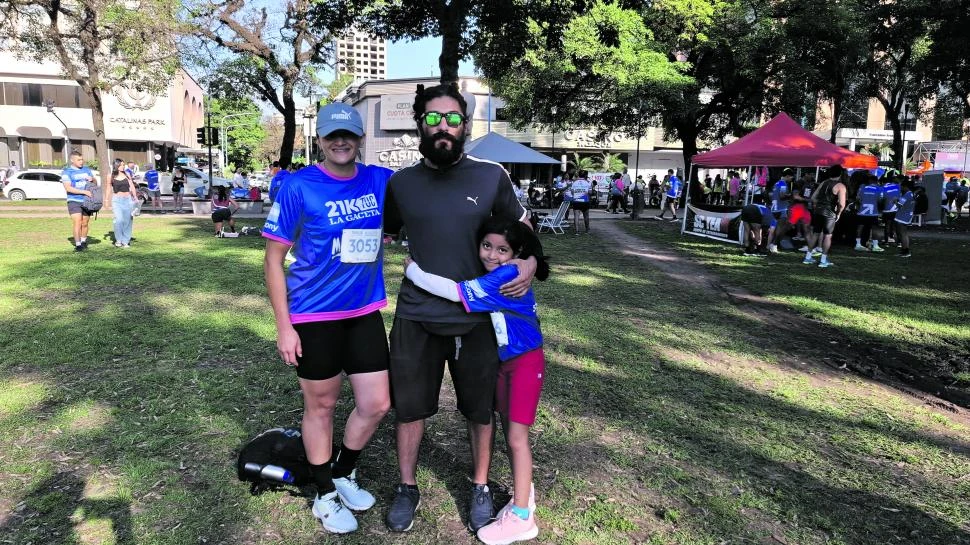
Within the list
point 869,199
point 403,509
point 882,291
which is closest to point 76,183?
point 403,509

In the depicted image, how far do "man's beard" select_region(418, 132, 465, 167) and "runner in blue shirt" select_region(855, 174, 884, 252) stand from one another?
41.6 feet

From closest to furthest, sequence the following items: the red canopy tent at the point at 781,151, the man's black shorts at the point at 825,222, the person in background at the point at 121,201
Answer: the man's black shorts at the point at 825,222
the person in background at the point at 121,201
the red canopy tent at the point at 781,151

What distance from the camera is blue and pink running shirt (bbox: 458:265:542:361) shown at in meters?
2.51

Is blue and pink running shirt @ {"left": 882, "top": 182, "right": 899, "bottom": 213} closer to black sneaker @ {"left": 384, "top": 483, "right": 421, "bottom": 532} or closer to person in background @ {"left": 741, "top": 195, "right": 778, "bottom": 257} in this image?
person in background @ {"left": 741, "top": 195, "right": 778, "bottom": 257}

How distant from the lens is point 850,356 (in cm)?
567

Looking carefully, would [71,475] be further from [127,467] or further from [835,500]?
[835,500]

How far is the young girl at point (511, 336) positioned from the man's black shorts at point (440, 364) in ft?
0.22

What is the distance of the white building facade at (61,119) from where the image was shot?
152 ft

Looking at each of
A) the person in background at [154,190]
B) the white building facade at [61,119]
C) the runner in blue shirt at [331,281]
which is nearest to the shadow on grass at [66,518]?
the runner in blue shirt at [331,281]

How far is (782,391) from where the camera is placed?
15.4 feet

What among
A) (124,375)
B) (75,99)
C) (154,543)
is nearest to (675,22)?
(124,375)

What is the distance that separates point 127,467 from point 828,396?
182 inches

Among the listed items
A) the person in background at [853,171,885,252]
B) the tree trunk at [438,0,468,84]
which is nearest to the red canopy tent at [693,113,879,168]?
the person in background at [853,171,885,252]

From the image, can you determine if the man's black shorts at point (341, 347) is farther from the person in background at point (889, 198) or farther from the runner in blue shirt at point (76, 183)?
the person in background at point (889, 198)
